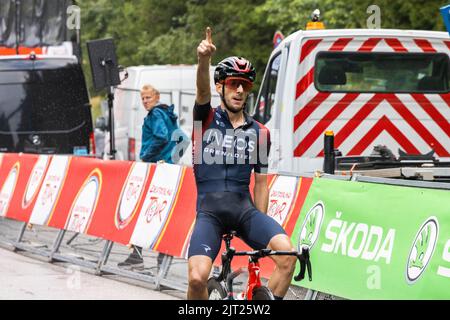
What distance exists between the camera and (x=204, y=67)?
7523mm

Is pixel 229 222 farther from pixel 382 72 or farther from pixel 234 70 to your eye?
pixel 382 72

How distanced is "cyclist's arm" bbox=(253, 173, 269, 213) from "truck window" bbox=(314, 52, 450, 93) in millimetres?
6220

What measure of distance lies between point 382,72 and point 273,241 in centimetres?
727

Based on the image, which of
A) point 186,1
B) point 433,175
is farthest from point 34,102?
point 186,1

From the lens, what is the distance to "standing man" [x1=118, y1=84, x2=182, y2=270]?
48.8 feet

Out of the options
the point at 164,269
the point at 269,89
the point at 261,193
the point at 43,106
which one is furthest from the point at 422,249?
the point at 43,106

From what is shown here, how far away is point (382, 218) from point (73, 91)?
544 inches

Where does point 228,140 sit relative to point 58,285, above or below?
above

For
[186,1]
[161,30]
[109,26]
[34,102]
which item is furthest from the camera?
[109,26]

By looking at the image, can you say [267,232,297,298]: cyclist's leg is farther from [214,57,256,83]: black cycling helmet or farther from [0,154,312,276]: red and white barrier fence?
[0,154,312,276]: red and white barrier fence

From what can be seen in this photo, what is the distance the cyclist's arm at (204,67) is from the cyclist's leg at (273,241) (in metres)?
0.78
